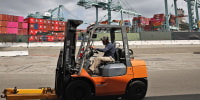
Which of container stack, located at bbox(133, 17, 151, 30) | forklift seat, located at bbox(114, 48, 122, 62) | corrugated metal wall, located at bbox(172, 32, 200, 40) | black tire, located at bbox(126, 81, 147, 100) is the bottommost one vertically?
black tire, located at bbox(126, 81, 147, 100)

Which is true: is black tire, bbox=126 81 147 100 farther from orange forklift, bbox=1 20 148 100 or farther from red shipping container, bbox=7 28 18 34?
red shipping container, bbox=7 28 18 34

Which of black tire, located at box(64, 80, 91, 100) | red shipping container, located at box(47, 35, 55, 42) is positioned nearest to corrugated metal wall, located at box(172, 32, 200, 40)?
red shipping container, located at box(47, 35, 55, 42)

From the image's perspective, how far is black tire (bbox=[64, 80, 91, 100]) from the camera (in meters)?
3.56

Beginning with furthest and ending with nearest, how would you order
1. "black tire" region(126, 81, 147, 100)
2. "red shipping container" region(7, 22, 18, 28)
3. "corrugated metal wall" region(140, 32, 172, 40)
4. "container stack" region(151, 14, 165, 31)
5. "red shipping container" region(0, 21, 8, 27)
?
"container stack" region(151, 14, 165, 31), "red shipping container" region(7, 22, 18, 28), "red shipping container" region(0, 21, 8, 27), "corrugated metal wall" region(140, 32, 172, 40), "black tire" region(126, 81, 147, 100)

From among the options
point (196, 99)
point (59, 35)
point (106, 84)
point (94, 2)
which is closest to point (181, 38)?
point (59, 35)

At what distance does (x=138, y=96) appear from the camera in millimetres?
4203

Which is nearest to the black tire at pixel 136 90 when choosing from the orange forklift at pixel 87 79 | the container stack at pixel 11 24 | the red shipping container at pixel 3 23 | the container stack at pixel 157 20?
the orange forklift at pixel 87 79

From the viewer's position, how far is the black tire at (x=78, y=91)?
3555mm

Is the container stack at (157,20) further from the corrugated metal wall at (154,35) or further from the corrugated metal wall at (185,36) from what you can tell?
the corrugated metal wall at (154,35)

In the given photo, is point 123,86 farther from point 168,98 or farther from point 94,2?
point 94,2

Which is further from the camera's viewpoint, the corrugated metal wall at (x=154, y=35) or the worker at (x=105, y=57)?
the corrugated metal wall at (x=154, y=35)

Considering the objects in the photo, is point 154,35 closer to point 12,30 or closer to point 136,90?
point 136,90

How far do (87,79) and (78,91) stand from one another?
37 cm

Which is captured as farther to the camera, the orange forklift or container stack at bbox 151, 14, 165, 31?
container stack at bbox 151, 14, 165, 31
